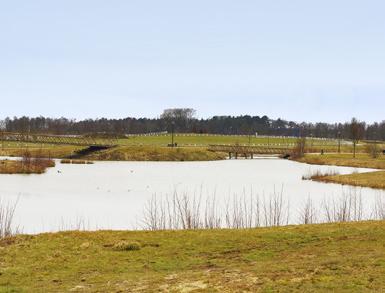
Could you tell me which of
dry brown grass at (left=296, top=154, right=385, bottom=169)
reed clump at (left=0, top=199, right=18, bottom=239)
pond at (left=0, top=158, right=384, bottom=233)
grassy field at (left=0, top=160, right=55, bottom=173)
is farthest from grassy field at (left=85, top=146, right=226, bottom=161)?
reed clump at (left=0, top=199, right=18, bottom=239)

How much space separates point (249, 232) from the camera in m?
20.6

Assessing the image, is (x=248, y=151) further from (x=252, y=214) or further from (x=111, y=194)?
(x=252, y=214)

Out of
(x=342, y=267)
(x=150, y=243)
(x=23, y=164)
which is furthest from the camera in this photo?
(x=23, y=164)

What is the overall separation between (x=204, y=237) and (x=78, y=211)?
1750 centimetres

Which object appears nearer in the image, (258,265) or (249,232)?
(258,265)

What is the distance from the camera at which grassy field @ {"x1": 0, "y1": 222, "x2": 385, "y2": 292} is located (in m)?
13.2

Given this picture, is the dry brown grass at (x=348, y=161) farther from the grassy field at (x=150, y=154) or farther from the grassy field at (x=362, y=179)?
the grassy field at (x=150, y=154)

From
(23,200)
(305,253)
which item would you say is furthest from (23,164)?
(305,253)

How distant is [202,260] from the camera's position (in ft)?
54.1

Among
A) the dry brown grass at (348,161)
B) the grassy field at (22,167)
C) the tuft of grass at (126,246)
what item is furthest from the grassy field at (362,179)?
the tuft of grass at (126,246)

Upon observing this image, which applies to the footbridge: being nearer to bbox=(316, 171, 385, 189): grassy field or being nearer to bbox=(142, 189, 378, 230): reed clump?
bbox=(316, 171, 385, 189): grassy field

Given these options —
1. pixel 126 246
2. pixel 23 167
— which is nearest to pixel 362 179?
pixel 126 246

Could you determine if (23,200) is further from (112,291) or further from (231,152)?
(231,152)

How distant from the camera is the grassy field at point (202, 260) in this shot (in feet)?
43.3
